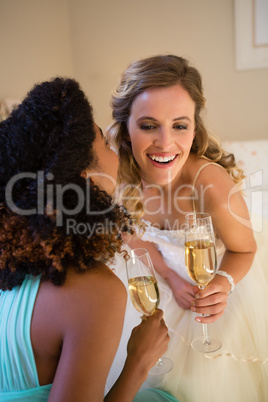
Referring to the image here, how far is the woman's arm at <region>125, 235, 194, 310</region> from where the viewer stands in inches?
57.7

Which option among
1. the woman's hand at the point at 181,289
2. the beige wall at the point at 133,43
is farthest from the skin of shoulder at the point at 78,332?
the beige wall at the point at 133,43

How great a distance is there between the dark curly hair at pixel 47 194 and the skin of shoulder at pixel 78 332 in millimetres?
44

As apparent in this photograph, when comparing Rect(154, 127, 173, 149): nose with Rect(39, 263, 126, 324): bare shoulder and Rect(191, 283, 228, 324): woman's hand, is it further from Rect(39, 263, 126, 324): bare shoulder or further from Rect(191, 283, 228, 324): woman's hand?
A: Rect(39, 263, 126, 324): bare shoulder

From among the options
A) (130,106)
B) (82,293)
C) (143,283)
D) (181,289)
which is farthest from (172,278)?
(82,293)

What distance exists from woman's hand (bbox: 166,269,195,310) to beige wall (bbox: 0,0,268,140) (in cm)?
182

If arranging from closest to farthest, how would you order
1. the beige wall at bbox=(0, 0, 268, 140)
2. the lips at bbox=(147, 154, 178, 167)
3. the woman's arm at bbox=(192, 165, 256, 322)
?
the woman's arm at bbox=(192, 165, 256, 322) < the lips at bbox=(147, 154, 178, 167) < the beige wall at bbox=(0, 0, 268, 140)

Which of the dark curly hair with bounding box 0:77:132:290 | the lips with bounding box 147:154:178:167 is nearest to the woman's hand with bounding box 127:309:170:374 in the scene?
the dark curly hair with bounding box 0:77:132:290

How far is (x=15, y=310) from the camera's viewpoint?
30.9 inches

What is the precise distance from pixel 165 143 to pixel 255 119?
5.92ft

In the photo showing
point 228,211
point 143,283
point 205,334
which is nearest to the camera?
point 143,283

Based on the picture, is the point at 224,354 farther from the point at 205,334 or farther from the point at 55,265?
the point at 55,265

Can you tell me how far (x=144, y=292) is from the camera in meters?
0.99

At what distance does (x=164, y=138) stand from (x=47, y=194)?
0.81m

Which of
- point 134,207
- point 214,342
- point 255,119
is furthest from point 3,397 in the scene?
point 255,119
